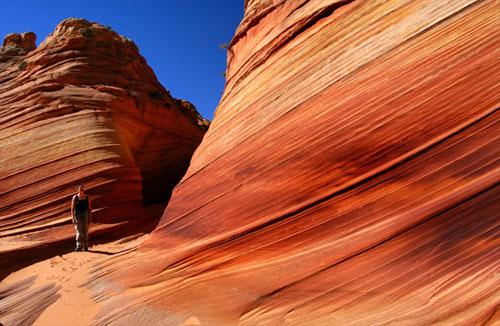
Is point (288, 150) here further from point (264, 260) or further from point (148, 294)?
point (148, 294)

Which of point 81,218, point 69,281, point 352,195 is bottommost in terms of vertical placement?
point 352,195

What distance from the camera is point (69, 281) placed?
492cm

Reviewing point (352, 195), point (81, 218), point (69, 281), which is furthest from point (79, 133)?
point (352, 195)

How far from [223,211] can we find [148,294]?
3.47 ft

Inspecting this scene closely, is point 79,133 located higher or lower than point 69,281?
higher

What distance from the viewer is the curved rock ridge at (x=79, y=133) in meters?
7.89

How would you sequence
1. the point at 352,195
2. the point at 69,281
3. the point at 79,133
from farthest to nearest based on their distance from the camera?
the point at 79,133
the point at 69,281
the point at 352,195

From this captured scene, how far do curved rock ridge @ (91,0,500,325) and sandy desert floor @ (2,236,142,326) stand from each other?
218 millimetres

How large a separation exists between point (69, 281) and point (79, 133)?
4.53 m

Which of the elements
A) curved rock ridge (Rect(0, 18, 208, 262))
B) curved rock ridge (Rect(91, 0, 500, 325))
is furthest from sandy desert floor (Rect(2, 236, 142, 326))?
curved rock ridge (Rect(0, 18, 208, 262))

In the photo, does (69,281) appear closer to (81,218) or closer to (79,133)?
(81,218)

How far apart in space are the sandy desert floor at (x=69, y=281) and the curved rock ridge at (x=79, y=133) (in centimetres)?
118

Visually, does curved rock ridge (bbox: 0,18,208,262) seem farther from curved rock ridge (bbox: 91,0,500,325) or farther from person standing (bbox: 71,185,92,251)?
curved rock ridge (bbox: 91,0,500,325)

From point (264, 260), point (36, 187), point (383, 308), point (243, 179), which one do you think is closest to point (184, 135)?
point (36, 187)
